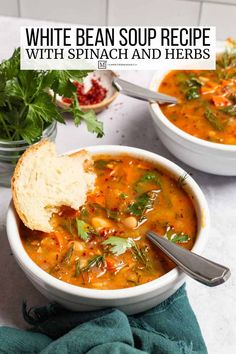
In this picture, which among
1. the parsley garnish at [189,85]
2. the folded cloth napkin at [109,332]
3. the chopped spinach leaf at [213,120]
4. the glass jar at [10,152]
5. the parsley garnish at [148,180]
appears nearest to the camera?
the folded cloth napkin at [109,332]

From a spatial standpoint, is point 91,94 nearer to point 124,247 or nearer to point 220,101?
point 220,101

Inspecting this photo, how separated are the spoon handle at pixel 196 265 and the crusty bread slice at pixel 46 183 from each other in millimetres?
308

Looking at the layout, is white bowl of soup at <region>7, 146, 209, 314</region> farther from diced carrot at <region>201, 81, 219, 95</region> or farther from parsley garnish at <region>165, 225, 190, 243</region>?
diced carrot at <region>201, 81, 219, 95</region>

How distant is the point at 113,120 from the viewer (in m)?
2.53

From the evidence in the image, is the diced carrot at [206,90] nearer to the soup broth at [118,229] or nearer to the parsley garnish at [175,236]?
the soup broth at [118,229]

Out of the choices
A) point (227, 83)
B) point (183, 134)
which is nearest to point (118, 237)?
point (183, 134)

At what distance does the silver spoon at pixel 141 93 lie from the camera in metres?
2.31

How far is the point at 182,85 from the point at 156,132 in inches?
8.8

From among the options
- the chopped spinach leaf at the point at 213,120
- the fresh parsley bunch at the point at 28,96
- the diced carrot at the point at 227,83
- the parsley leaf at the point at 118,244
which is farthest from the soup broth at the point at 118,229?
the diced carrot at the point at 227,83

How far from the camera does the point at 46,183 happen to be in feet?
6.27

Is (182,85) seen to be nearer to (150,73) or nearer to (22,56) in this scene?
(150,73)

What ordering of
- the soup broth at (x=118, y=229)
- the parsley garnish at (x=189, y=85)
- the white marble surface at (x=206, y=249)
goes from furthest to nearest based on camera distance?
the parsley garnish at (x=189, y=85), the white marble surface at (x=206, y=249), the soup broth at (x=118, y=229)

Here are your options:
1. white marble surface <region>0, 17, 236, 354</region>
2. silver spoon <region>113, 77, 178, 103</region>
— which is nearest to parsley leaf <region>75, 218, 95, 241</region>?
white marble surface <region>0, 17, 236, 354</region>

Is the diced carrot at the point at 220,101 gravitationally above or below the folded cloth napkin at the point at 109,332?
above
